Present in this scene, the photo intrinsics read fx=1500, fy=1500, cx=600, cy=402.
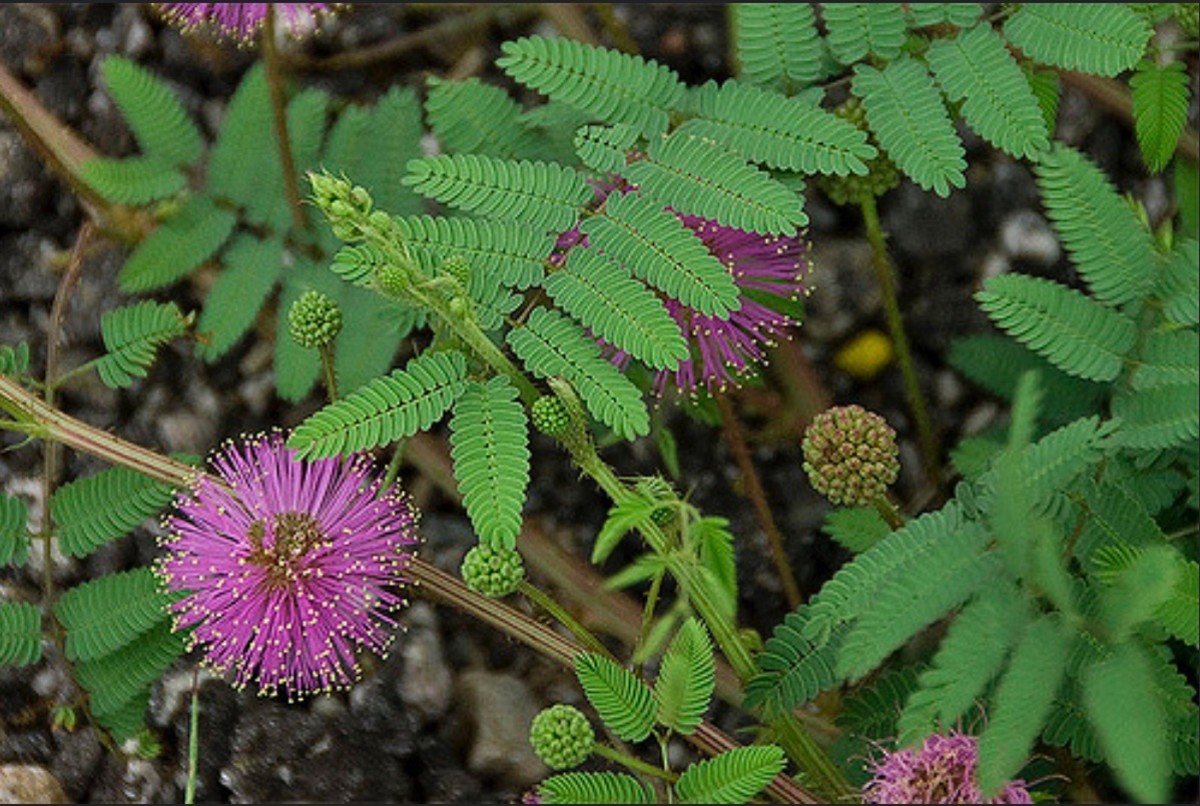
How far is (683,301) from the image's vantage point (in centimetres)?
270

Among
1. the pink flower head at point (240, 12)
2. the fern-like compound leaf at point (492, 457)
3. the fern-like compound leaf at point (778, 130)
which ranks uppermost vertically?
the pink flower head at point (240, 12)

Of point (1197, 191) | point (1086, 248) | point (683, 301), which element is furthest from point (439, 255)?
point (1197, 191)

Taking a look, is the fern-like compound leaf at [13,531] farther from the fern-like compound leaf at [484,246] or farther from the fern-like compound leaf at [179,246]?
the fern-like compound leaf at [484,246]

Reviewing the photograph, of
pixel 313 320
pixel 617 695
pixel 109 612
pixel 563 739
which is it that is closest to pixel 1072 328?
pixel 617 695

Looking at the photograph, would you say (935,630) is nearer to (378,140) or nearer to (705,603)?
(705,603)

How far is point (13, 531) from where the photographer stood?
306 centimetres

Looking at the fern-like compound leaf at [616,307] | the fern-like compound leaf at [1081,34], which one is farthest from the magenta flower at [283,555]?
the fern-like compound leaf at [1081,34]

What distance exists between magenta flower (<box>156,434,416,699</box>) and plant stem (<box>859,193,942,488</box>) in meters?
1.25

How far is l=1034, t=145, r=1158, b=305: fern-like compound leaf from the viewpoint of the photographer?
267 centimetres

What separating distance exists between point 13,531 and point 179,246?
0.81 metres

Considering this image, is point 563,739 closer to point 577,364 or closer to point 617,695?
point 617,695

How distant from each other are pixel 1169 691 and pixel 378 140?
2033 millimetres

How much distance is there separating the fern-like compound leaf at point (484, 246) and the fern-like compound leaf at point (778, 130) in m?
0.42

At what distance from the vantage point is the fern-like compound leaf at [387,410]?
253 centimetres
